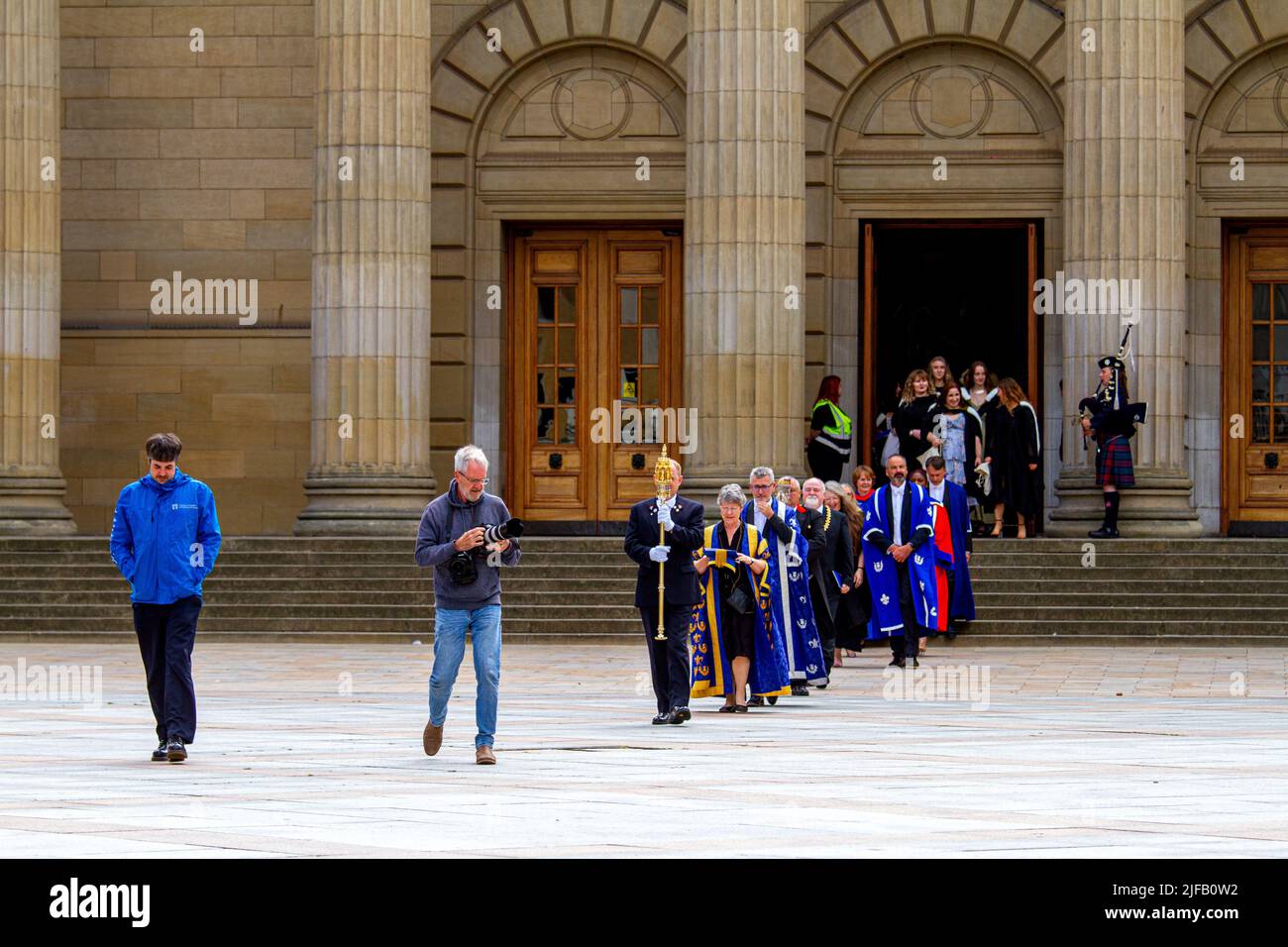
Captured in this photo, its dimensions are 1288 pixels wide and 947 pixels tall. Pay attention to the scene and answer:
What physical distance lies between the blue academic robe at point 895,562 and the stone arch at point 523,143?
39.2 feet

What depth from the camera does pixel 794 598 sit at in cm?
2005

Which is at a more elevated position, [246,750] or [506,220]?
[506,220]

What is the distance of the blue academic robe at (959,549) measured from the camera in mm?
25562

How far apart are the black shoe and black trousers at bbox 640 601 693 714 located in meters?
4.02

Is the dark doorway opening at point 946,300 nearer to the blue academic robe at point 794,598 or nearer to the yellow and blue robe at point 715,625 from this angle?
the blue academic robe at point 794,598

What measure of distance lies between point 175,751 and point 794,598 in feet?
21.9

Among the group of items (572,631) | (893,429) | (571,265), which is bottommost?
(572,631)

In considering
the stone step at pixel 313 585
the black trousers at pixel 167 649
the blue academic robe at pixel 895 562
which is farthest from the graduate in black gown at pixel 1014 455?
the black trousers at pixel 167 649

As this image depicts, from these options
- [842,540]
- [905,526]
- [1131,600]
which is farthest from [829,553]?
[1131,600]

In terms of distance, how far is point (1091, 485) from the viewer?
3075 cm

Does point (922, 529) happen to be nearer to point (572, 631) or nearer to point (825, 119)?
point (572, 631)

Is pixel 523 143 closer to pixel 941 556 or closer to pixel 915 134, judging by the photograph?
pixel 915 134
